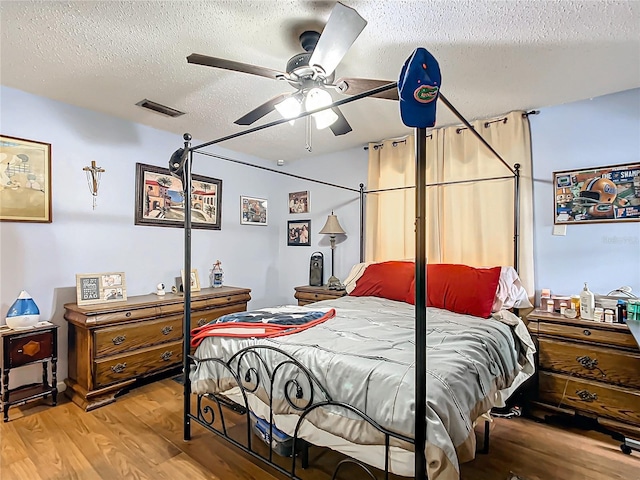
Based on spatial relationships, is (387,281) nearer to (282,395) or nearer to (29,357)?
(282,395)

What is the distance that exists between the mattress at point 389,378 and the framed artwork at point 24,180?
1.87 metres

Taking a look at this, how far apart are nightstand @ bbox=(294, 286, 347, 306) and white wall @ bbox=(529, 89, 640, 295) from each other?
5.84ft

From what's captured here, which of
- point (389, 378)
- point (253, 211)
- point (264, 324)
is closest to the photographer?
point (389, 378)

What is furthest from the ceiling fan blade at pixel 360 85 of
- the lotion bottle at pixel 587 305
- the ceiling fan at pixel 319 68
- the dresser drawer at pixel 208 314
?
the dresser drawer at pixel 208 314

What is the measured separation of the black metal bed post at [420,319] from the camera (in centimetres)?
115

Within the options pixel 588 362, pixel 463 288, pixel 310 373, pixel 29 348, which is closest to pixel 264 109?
pixel 310 373

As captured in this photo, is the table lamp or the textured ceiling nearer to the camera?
the textured ceiling

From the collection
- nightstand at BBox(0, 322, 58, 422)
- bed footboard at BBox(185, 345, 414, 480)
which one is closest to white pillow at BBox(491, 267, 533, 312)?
bed footboard at BBox(185, 345, 414, 480)

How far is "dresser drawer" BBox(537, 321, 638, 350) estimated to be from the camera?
2.15 metres

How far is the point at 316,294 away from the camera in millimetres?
3654

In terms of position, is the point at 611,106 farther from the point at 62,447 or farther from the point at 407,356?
the point at 62,447

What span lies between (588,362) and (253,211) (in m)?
3.58

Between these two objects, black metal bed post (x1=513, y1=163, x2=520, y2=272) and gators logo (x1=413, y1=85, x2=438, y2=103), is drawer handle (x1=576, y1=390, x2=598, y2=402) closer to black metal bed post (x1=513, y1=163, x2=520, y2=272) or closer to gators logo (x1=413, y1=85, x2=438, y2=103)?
black metal bed post (x1=513, y1=163, x2=520, y2=272)

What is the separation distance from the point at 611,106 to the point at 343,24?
2302 mm
